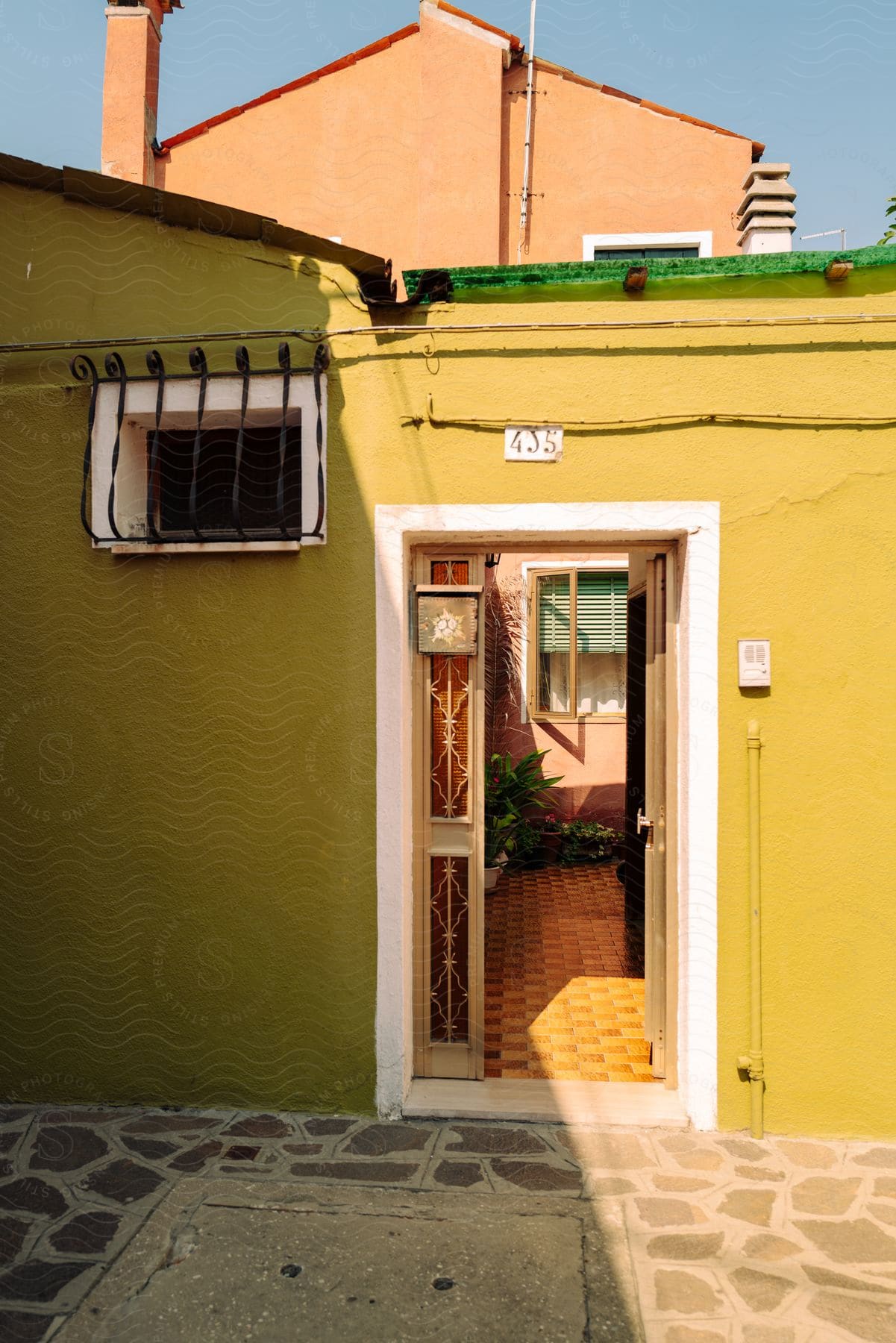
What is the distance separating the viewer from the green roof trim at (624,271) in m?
4.03

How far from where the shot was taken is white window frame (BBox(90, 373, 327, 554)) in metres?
4.27

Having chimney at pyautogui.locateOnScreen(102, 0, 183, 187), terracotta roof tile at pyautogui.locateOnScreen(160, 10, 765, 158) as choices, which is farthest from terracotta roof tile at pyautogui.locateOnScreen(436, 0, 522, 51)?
chimney at pyautogui.locateOnScreen(102, 0, 183, 187)

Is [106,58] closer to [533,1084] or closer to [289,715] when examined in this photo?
[289,715]

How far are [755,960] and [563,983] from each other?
2.28 metres

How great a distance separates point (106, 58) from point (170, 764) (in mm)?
8032

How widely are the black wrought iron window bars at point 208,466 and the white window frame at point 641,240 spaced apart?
18.2 feet

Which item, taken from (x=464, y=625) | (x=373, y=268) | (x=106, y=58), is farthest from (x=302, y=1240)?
(x=106, y=58)

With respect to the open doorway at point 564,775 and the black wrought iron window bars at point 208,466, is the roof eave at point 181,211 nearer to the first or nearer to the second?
the black wrought iron window bars at point 208,466

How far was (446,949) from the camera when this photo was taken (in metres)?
4.57

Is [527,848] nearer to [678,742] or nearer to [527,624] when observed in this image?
[527,624]

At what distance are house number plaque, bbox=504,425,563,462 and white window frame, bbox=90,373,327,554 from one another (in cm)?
88

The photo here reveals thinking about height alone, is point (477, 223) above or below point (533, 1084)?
above

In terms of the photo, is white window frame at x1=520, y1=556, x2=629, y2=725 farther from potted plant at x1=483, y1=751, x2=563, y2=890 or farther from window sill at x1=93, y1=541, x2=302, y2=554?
window sill at x1=93, y1=541, x2=302, y2=554

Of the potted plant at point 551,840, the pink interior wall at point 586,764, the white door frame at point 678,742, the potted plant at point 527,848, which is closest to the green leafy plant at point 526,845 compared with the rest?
the potted plant at point 527,848
